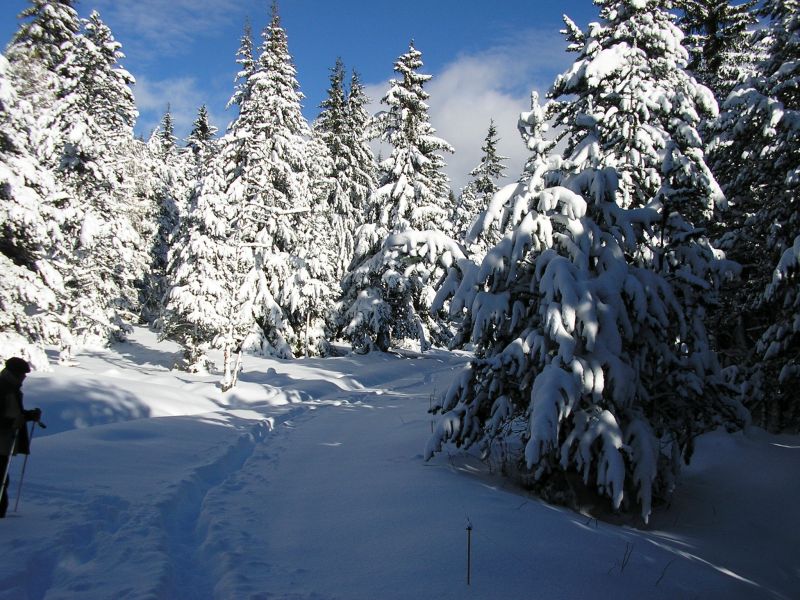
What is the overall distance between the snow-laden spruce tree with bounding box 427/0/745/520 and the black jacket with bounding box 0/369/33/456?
518 centimetres

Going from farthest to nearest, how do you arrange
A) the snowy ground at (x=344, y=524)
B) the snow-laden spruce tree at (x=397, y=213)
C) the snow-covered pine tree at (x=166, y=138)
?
the snow-covered pine tree at (x=166, y=138) < the snow-laden spruce tree at (x=397, y=213) < the snowy ground at (x=344, y=524)

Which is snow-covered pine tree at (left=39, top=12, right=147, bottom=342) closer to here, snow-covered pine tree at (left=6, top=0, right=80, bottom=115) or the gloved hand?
snow-covered pine tree at (left=6, top=0, right=80, bottom=115)

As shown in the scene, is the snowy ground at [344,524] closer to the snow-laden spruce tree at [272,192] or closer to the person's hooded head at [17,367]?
the person's hooded head at [17,367]

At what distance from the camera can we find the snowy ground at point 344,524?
425cm

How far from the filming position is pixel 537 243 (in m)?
7.28

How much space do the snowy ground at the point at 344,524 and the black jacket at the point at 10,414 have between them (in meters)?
0.71

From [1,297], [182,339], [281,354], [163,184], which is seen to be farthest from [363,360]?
[163,184]

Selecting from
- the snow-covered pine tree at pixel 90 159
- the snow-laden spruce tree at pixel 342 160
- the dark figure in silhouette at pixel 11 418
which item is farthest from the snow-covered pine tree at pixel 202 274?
Result: the dark figure in silhouette at pixel 11 418

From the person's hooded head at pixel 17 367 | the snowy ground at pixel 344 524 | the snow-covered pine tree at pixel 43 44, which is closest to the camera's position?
the snowy ground at pixel 344 524

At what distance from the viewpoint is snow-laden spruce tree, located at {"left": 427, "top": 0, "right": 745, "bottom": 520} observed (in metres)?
6.37

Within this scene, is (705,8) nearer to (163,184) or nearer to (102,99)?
(102,99)

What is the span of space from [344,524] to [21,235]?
470 inches

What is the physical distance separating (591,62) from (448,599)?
37.6 feet

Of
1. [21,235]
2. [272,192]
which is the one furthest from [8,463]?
[272,192]
